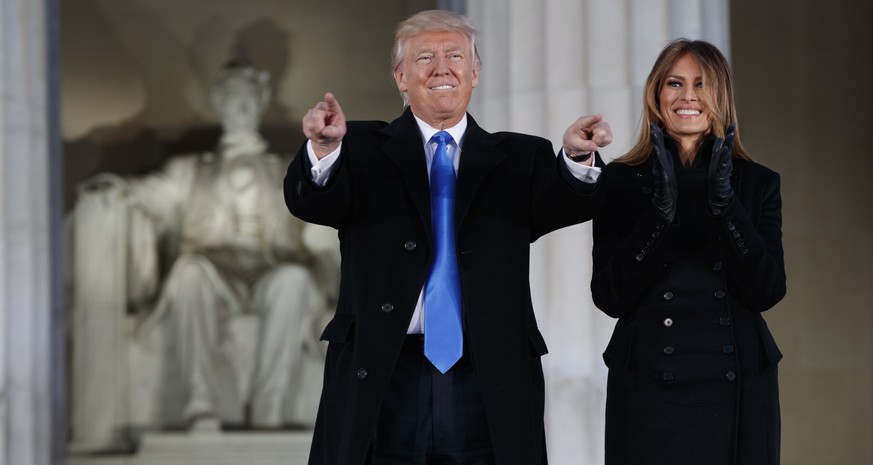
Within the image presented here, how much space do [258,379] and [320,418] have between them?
5.23m

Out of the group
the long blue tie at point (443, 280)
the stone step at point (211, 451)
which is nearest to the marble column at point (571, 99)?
the stone step at point (211, 451)

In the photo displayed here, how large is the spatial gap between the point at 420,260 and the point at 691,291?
0.69 m

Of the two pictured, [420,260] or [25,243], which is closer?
[420,260]

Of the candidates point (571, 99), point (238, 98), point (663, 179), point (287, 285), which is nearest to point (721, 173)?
point (663, 179)

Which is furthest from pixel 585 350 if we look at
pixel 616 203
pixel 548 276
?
pixel 616 203

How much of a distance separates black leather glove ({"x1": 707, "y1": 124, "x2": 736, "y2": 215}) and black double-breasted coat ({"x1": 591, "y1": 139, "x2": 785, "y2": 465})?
7cm

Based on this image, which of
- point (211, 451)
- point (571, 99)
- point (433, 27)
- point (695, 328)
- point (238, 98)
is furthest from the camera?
point (238, 98)

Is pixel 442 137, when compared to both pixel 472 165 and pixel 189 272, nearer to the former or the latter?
pixel 472 165

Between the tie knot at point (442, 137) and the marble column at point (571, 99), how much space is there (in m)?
2.62

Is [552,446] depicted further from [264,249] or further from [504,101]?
[264,249]

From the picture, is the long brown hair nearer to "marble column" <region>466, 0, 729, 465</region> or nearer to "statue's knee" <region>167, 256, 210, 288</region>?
"marble column" <region>466, 0, 729, 465</region>

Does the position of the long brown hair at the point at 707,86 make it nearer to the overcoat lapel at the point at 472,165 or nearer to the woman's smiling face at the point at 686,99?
the woman's smiling face at the point at 686,99

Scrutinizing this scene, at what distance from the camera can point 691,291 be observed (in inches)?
124

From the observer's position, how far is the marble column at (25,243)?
5.91m
